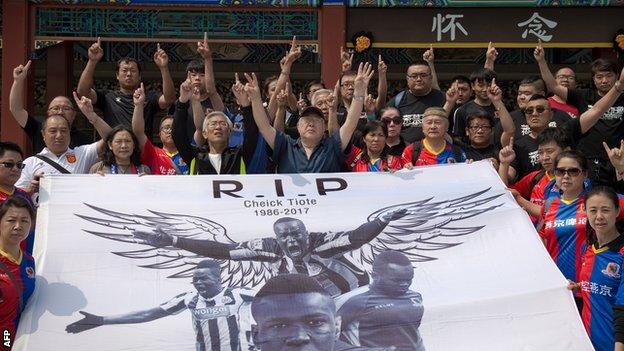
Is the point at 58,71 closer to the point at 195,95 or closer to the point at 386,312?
the point at 195,95

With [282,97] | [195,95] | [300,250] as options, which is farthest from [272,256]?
[195,95]

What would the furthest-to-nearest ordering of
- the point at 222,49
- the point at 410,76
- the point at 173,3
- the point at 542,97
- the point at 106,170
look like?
the point at 222,49 < the point at 173,3 < the point at 410,76 < the point at 542,97 < the point at 106,170

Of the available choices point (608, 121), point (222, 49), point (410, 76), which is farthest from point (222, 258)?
point (222, 49)

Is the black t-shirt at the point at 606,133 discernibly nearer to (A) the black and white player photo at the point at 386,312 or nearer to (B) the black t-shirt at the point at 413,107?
(B) the black t-shirt at the point at 413,107

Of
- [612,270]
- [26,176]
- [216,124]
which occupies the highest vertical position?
[216,124]

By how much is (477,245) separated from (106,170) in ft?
8.42

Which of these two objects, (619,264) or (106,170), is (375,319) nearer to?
(619,264)

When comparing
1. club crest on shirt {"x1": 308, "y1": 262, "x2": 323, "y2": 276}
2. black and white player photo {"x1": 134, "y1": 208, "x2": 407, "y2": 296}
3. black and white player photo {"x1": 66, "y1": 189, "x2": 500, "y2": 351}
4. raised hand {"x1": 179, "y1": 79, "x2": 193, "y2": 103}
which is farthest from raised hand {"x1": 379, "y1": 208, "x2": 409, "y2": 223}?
raised hand {"x1": 179, "y1": 79, "x2": 193, "y2": 103}

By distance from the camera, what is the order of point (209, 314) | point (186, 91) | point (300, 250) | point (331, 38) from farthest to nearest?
point (331, 38) → point (186, 91) → point (300, 250) → point (209, 314)

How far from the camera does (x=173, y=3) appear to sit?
1083 centimetres

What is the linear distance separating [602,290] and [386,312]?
4.17 ft

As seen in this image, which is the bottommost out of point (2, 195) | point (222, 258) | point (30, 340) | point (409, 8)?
point (30, 340)

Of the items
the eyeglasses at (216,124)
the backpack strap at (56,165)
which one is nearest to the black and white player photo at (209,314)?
the eyeglasses at (216,124)

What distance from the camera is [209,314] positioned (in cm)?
642
